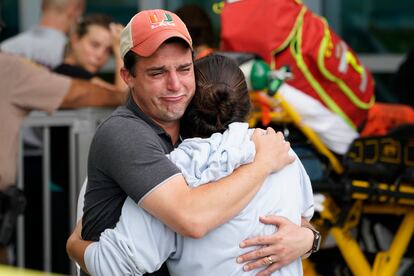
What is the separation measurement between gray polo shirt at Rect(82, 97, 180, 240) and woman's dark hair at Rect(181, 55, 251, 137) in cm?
10

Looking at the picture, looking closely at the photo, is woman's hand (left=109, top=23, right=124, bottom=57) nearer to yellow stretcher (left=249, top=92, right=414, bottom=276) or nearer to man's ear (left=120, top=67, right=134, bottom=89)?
yellow stretcher (left=249, top=92, right=414, bottom=276)

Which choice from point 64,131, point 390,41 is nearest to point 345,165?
point 64,131

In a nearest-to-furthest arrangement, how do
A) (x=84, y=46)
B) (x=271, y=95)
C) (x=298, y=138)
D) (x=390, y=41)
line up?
(x=271, y=95) < (x=298, y=138) < (x=84, y=46) < (x=390, y=41)

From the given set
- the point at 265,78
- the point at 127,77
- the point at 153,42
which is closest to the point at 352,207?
the point at 265,78

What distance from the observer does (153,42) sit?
2697 mm

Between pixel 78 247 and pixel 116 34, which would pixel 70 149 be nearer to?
pixel 116 34

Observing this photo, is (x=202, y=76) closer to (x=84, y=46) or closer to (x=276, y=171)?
(x=276, y=171)

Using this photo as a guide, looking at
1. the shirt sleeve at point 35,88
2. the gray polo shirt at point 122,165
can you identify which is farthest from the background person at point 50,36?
the gray polo shirt at point 122,165

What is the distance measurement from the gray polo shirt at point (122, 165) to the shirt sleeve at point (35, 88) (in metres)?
1.82

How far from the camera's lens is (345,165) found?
15.1 ft

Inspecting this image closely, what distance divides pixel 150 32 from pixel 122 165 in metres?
0.35

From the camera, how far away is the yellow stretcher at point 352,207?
454 cm

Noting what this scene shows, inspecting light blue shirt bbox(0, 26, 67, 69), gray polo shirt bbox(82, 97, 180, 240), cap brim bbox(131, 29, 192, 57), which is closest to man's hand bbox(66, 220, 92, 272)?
gray polo shirt bbox(82, 97, 180, 240)

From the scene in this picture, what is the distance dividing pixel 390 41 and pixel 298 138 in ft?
9.61
